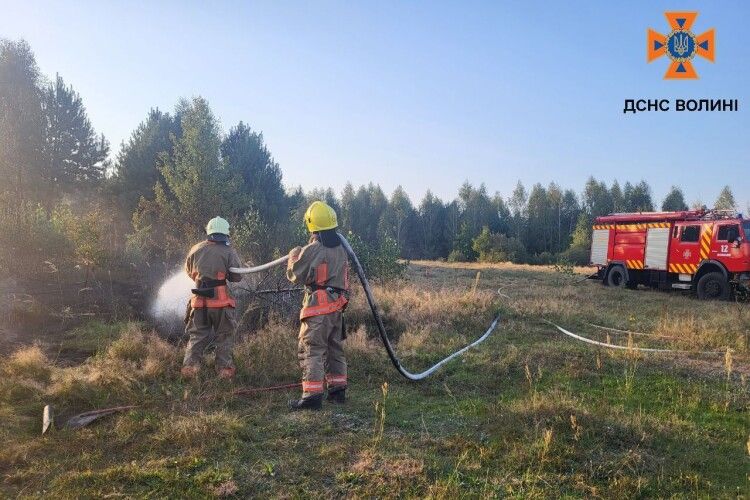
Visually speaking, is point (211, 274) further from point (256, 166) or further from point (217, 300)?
point (256, 166)

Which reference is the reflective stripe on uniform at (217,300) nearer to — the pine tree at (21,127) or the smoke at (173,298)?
the smoke at (173,298)

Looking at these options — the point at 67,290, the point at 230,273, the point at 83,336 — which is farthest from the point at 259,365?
the point at 67,290

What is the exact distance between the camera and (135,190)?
2259 centimetres

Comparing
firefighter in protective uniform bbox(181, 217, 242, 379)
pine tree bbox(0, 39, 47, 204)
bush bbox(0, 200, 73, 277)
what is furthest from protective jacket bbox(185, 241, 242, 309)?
pine tree bbox(0, 39, 47, 204)

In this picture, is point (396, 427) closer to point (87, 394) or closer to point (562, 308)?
point (87, 394)

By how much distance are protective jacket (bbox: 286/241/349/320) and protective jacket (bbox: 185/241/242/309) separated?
134cm

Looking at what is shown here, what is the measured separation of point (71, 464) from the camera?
140 inches

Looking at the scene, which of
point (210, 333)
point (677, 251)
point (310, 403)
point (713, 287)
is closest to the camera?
point (310, 403)

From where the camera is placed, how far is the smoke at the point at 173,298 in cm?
848

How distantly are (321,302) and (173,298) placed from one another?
4.97 m

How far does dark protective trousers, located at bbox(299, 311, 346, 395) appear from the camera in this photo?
4.89m

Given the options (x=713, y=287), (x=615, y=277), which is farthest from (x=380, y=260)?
(x=615, y=277)

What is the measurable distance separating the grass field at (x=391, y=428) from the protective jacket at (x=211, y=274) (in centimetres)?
74

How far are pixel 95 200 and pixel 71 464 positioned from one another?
26717mm
